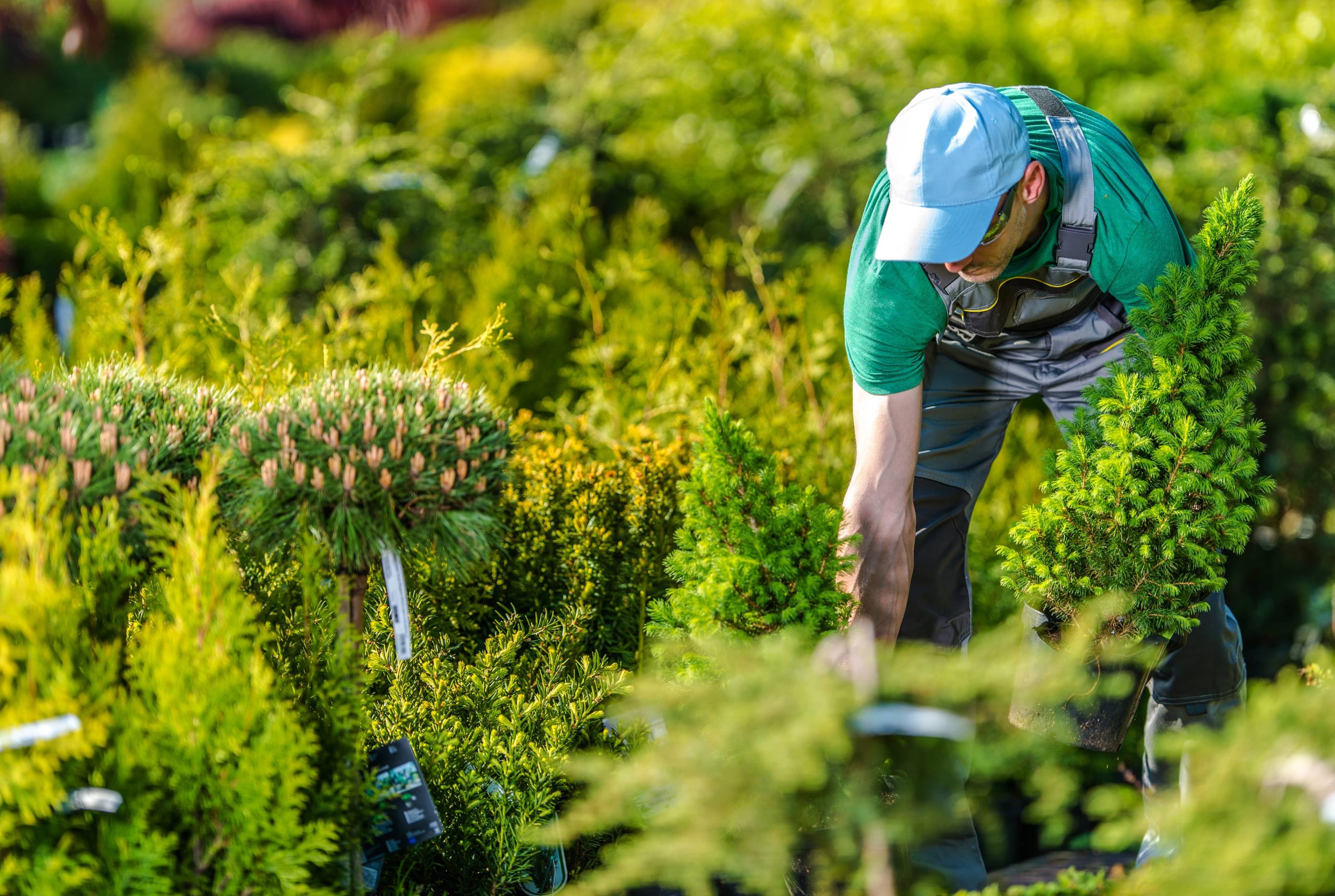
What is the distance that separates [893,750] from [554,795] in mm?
620

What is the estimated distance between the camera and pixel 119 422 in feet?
4.72

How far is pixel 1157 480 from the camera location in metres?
1.66

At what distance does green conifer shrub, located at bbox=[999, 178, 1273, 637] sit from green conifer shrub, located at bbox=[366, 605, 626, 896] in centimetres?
77

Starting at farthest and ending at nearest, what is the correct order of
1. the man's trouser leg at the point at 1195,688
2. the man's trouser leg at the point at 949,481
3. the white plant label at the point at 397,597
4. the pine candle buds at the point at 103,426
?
the man's trouser leg at the point at 949,481, the man's trouser leg at the point at 1195,688, the white plant label at the point at 397,597, the pine candle buds at the point at 103,426

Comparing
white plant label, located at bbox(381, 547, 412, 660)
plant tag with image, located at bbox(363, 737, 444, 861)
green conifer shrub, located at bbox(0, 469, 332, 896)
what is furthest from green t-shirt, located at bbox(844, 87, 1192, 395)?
green conifer shrub, located at bbox(0, 469, 332, 896)

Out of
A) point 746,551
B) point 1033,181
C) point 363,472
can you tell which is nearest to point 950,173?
point 1033,181

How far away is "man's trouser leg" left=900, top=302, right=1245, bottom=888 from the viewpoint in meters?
2.02

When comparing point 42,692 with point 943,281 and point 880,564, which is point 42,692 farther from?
point 943,281

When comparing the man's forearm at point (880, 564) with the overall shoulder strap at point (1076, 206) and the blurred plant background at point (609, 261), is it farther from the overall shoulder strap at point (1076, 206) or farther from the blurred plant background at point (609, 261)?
the overall shoulder strap at point (1076, 206)

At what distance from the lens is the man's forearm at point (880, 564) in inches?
73.1

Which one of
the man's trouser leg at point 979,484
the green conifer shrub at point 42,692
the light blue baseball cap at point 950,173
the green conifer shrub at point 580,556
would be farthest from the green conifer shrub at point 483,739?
the light blue baseball cap at point 950,173

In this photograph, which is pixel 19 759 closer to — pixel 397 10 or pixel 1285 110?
pixel 1285 110

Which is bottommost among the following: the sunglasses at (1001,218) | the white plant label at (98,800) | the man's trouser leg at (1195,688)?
the man's trouser leg at (1195,688)

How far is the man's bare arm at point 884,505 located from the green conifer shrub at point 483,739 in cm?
47
